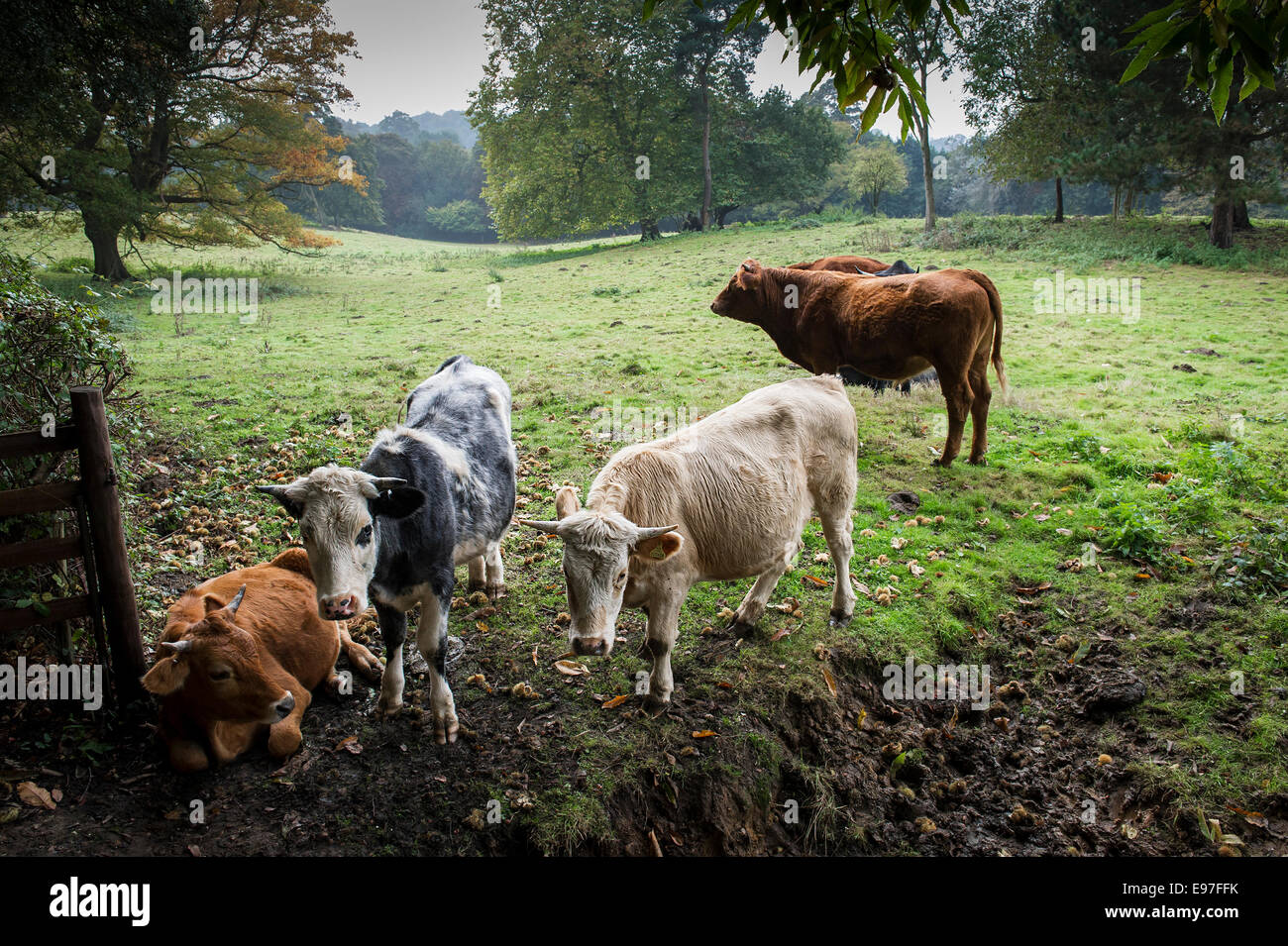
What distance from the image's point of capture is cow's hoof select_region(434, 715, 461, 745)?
4008 millimetres

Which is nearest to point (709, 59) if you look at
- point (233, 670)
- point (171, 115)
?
point (171, 115)

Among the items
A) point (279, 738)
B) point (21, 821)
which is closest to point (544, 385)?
point (279, 738)

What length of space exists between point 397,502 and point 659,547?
141cm

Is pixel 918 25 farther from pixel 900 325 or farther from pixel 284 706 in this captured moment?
pixel 900 325

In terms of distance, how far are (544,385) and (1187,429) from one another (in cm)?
847

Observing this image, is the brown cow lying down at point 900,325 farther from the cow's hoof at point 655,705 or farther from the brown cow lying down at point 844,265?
the cow's hoof at point 655,705

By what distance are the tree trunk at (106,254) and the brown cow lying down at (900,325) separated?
61.2 ft

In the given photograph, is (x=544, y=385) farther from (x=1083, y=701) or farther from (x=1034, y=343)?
(x=1034, y=343)

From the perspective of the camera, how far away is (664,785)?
12.6 feet

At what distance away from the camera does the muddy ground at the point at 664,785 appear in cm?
339

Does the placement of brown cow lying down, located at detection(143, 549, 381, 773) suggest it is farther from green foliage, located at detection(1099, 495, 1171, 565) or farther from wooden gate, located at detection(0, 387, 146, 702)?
green foliage, located at detection(1099, 495, 1171, 565)
